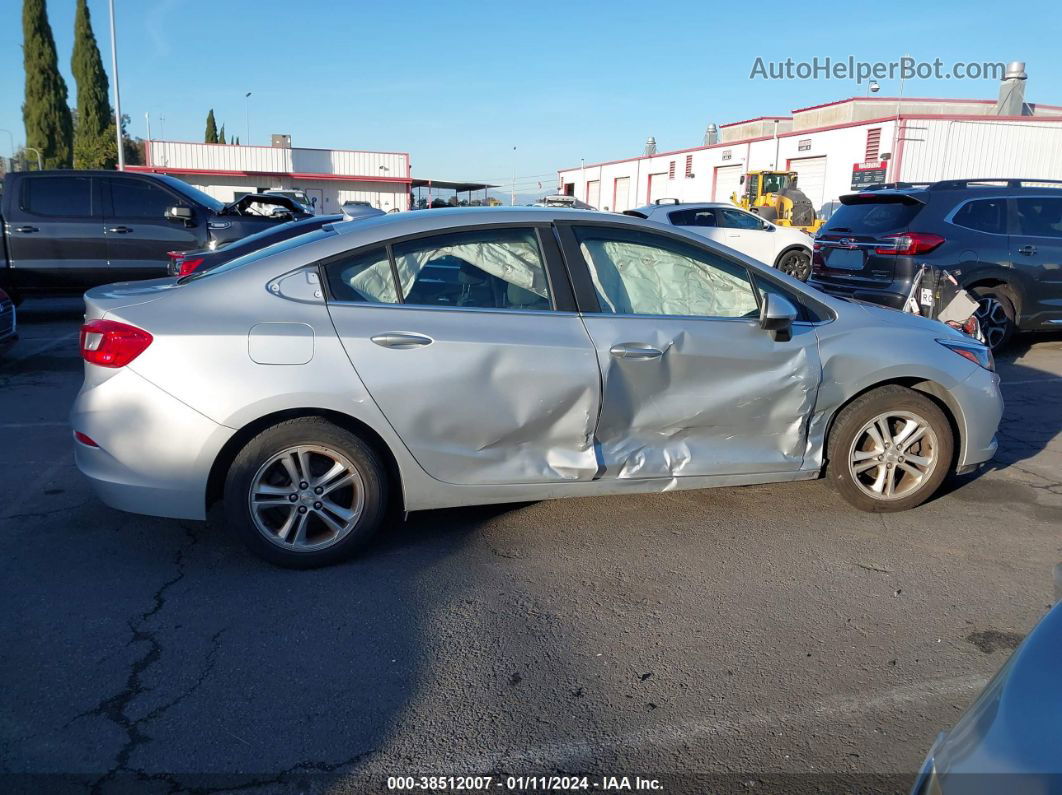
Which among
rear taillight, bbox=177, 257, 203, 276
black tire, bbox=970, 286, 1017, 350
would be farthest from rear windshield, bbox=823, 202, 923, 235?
rear taillight, bbox=177, 257, 203, 276

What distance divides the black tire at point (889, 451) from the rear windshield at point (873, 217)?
5.01 meters

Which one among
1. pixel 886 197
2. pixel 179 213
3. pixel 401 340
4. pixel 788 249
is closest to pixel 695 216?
pixel 788 249

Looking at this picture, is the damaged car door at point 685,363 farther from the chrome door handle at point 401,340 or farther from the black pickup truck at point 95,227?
the black pickup truck at point 95,227

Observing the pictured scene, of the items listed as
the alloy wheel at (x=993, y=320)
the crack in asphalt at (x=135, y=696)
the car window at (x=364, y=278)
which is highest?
the car window at (x=364, y=278)

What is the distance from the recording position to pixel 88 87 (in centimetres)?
4697

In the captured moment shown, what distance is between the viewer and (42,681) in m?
2.98

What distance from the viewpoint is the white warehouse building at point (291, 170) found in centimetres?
4506

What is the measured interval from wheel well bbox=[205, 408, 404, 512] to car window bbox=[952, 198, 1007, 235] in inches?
297

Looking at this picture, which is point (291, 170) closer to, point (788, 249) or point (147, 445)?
point (788, 249)

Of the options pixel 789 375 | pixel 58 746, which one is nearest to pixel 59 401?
pixel 58 746

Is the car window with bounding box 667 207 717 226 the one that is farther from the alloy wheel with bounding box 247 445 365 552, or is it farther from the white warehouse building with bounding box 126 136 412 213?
the white warehouse building with bounding box 126 136 412 213

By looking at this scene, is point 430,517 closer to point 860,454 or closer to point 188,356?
point 188,356

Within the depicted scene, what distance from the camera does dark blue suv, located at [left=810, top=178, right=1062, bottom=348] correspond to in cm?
870

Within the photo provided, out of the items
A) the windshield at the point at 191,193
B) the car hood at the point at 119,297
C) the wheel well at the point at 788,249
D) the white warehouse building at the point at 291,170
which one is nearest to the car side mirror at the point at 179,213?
the windshield at the point at 191,193
